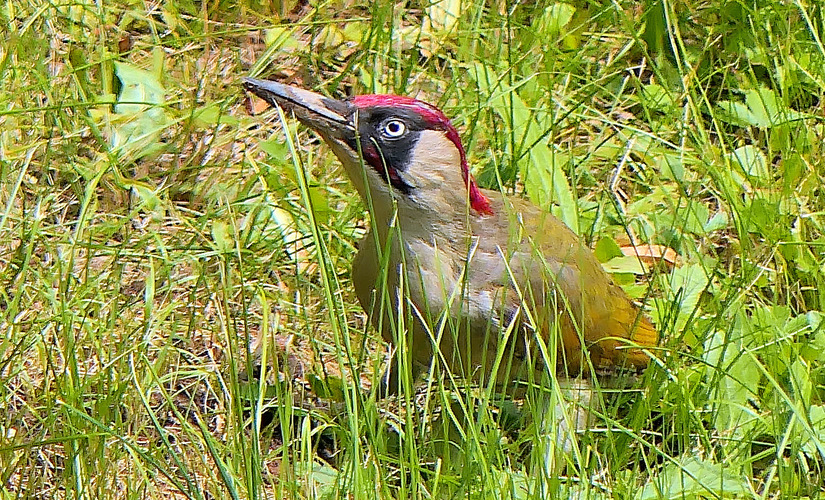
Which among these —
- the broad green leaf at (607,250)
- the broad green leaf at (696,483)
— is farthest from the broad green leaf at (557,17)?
the broad green leaf at (696,483)

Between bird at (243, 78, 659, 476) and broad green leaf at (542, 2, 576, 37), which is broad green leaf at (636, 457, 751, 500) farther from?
broad green leaf at (542, 2, 576, 37)

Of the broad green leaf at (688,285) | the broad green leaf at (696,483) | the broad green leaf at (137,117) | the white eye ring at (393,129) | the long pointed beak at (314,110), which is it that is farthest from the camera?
the broad green leaf at (137,117)

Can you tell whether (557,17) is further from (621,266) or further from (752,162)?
(621,266)

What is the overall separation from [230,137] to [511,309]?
1494mm

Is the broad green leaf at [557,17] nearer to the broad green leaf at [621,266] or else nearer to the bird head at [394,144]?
the broad green leaf at [621,266]

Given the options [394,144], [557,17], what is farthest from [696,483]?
[557,17]

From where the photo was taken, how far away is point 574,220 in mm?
3920

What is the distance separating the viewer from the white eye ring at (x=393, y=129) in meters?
3.24

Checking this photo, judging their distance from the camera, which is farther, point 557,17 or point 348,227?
point 557,17

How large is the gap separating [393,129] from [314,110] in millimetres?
224

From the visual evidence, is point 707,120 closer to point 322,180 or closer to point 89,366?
point 322,180

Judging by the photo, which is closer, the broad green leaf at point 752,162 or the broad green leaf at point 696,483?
the broad green leaf at point 696,483

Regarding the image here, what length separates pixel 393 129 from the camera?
325 centimetres

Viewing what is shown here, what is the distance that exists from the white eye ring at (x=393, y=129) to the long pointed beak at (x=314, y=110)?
0.11 metres
